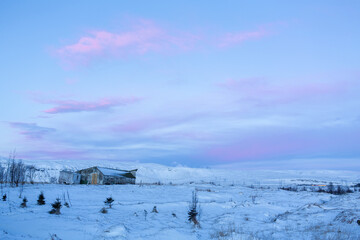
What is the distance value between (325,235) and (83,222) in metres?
9.08

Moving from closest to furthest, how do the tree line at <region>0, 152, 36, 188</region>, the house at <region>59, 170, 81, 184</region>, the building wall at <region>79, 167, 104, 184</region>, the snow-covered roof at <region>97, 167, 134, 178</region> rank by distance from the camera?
1. the tree line at <region>0, 152, 36, 188</region>
2. the house at <region>59, 170, 81, 184</region>
3. the building wall at <region>79, 167, 104, 184</region>
4. the snow-covered roof at <region>97, 167, 134, 178</region>

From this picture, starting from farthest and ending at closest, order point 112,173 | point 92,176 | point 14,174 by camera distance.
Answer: point 112,173
point 92,176
point 14,174

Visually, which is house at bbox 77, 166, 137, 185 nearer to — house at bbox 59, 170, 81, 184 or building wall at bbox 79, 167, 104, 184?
building wall at bbox 79, 167, 104, 184

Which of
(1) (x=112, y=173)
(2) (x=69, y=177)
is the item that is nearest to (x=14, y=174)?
(2) (x=69, y=177)

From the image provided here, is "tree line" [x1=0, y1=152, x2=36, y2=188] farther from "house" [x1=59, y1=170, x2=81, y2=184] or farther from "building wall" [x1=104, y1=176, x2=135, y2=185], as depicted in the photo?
"building wall" [x1=104, y1=176, x2=135, y2=185]

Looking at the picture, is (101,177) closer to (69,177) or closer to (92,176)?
(92,176)

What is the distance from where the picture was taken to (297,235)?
10.0m

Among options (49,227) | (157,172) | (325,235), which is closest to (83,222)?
(49,227)

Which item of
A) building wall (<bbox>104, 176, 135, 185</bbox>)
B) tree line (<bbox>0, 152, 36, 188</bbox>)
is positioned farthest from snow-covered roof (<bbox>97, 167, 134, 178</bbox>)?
tree line (<bbox>0, 152, 36, 188</bbox>)

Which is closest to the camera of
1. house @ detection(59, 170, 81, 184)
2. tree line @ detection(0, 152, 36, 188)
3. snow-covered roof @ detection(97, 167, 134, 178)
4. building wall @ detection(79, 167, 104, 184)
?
tree line @ detection(0, 152, 36, 188)

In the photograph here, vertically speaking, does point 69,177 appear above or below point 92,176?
below

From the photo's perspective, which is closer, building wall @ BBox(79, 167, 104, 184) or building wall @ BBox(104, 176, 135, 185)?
building wall @ BBox(104, 176, 135, 185)

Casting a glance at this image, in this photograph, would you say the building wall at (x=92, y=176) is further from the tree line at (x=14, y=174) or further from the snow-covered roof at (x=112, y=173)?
the tree line at (x=14, y=174)

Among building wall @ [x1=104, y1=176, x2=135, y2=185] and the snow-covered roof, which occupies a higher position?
the snow-covered roof
